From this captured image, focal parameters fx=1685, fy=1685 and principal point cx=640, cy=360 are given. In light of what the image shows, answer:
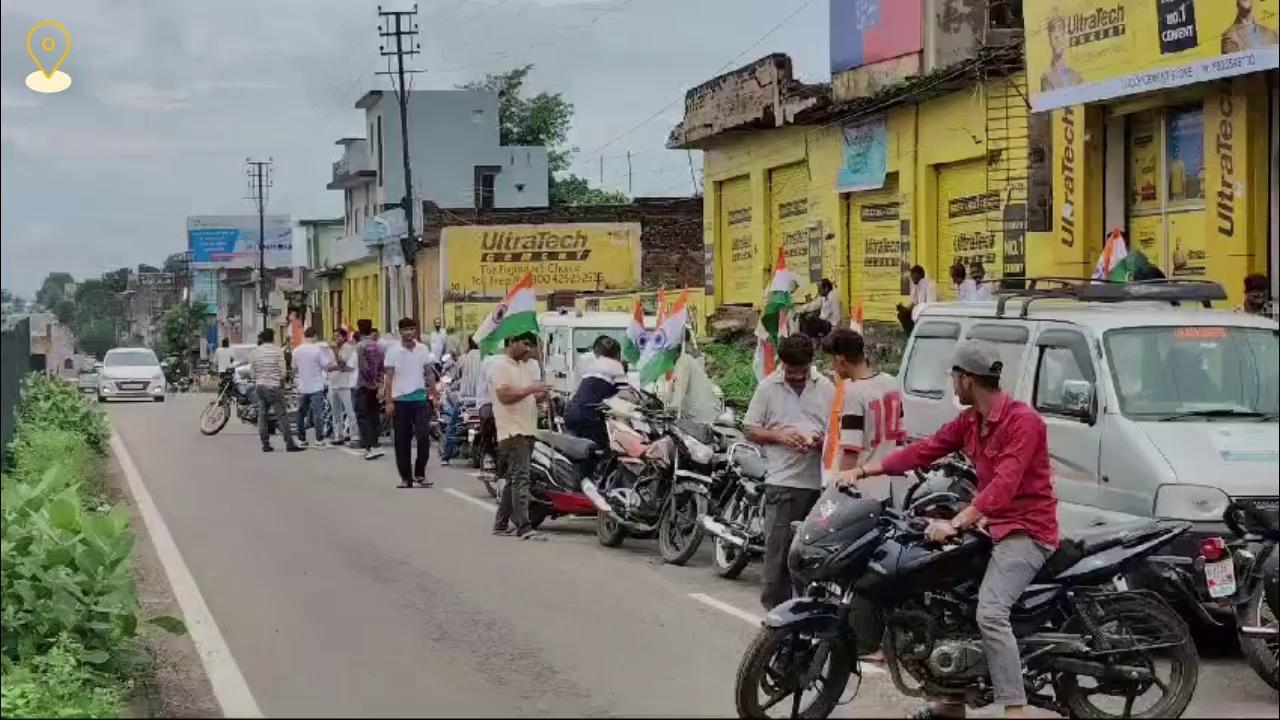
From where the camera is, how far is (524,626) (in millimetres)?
10367

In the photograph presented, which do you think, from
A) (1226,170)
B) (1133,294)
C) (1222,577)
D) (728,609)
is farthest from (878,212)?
(1222,577)

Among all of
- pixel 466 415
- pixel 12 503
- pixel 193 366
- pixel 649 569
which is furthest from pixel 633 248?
pixel 193 366

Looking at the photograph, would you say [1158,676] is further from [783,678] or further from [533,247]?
[533,247]

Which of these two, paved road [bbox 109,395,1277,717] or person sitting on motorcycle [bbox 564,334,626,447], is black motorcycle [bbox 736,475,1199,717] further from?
person sitting on motorcycle [bbox 564,334,626,447]

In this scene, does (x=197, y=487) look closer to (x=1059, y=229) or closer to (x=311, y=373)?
(x=311, y=373)

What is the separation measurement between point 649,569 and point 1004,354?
348cm

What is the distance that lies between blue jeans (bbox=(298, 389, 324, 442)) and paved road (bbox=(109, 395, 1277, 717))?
23.5 ft

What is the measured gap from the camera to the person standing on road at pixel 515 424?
14609 mm

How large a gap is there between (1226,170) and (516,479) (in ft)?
26.2

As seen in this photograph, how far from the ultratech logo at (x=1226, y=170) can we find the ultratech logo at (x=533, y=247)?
30.9 m

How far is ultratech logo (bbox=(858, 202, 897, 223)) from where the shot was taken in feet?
83.1

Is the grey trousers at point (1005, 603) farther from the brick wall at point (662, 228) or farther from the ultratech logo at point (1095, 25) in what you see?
the brick wall at point (662, 228)

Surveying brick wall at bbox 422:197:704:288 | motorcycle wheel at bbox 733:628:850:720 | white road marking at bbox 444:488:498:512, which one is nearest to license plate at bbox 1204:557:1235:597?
motorcycle wheel at bbox 733:628:850:720

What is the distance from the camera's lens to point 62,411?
21.1m
